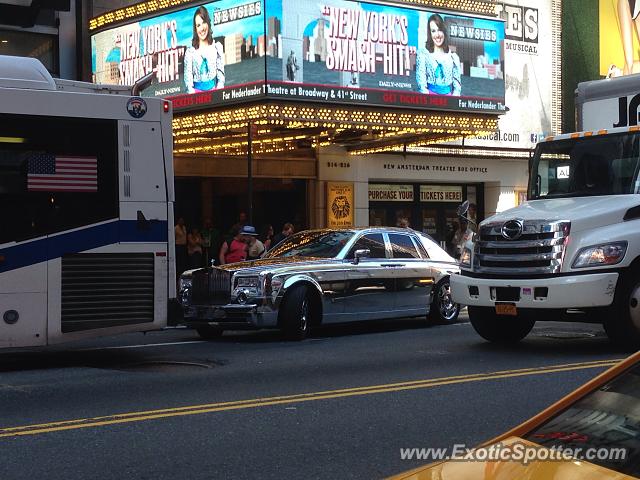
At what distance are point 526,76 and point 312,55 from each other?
11969 millimetres

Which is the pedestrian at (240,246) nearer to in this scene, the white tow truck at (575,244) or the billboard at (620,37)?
the white tow truck at (575,244)

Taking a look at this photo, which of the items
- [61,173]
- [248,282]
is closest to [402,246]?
[248,282]

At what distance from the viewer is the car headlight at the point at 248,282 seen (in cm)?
1323

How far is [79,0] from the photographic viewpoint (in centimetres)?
2402

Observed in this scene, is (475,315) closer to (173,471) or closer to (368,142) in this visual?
(173,471)

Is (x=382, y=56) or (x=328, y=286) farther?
(x=382, y=56)

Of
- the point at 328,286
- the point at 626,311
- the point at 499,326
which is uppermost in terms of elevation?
the point at 328,286

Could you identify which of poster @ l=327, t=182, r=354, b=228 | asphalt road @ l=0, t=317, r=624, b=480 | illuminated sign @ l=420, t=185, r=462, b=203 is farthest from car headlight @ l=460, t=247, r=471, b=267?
illuminated sign @ l=420, t=185, r=462, b=203

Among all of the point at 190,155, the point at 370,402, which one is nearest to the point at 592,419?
the point at 370,402

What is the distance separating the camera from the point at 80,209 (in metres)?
11.0

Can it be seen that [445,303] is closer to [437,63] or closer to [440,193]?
[437,63]

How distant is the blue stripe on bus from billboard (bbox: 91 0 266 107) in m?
8.17

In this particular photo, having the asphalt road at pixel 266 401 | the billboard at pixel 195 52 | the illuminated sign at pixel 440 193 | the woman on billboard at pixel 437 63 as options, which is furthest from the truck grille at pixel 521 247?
the illuminated sign at pixel 440 193

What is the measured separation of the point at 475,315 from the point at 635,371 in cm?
960
